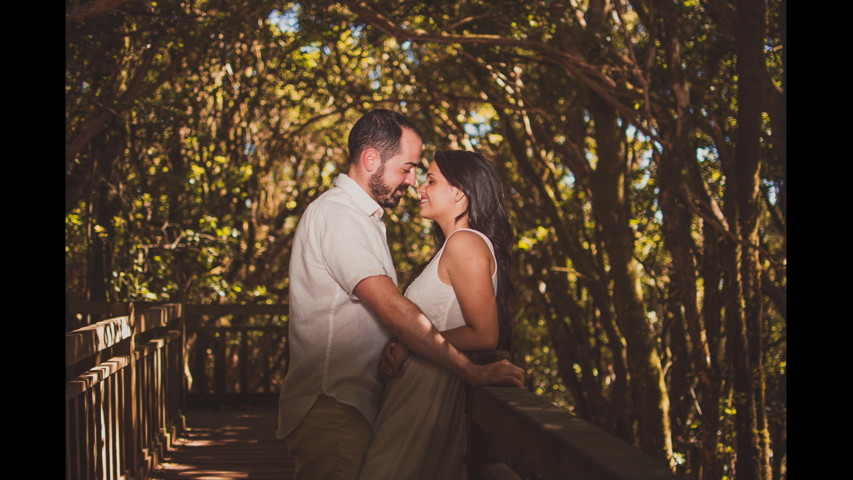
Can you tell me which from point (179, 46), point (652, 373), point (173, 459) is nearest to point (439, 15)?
point (179, 46)

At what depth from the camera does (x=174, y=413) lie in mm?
6965

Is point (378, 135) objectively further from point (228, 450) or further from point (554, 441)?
point (228, 450)

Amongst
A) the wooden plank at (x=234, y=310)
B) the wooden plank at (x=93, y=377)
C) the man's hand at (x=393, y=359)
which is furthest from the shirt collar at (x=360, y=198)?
the wooden plank at (x=234, y=310)

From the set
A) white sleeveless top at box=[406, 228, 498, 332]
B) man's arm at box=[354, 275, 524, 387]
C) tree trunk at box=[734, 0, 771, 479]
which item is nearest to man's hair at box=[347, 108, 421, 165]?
white sleeveless top at box=[406, 228, 498, 332]

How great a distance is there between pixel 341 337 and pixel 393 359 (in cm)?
18

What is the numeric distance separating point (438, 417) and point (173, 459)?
13.3 feet

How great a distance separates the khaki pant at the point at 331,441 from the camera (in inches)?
99.6

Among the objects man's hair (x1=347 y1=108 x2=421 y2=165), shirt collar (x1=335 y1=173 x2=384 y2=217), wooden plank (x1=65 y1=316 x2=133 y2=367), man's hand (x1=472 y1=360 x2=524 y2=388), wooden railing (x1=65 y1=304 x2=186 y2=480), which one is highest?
man's hair (x1=347 y1=108 x2=421 y2=165)

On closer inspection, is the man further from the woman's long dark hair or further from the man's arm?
the woman's long dark hair

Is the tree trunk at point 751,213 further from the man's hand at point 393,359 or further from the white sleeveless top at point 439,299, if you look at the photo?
the man's hand at point 393,359

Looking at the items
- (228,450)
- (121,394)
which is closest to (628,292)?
(228,450)

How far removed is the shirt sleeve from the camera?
8.06 feet
